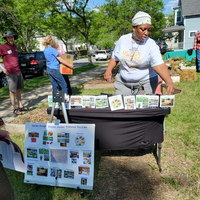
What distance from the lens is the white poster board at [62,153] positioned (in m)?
2.27

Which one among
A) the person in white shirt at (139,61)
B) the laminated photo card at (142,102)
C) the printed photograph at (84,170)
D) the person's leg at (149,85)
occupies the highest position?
the person in white shirt at (139,61)

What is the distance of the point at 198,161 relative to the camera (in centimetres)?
298

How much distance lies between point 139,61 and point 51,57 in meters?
2.85

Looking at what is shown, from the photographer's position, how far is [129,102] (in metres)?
2.32

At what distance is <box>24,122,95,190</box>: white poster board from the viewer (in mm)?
2273

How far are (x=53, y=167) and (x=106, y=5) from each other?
702 inches

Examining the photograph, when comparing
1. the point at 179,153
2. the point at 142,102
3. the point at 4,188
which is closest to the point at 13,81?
the point at 142,102

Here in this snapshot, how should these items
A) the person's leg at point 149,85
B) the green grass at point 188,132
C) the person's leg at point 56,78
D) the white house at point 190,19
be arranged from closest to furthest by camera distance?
1. the green grass at point 188,132
2. the person's leg at point 149,85
3. the person's leg at point 56,78
4. the white house at point 190,19

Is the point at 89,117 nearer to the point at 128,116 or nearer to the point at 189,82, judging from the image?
the point at 128,116

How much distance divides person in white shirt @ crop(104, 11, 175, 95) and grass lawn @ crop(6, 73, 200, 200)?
1199 mm

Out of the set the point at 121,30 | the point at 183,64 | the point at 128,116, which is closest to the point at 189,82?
the point at 183,64

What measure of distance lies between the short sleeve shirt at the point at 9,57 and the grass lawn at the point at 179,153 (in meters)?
1.84

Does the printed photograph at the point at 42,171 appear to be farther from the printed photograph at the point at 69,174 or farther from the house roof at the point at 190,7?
the house roof at the point at 190,7

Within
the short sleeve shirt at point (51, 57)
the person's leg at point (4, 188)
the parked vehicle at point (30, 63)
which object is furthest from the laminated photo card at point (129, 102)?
the parked vehicle at point (30, 63)
